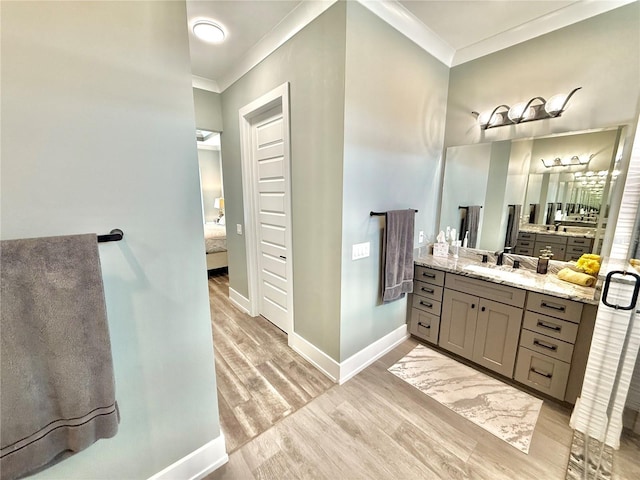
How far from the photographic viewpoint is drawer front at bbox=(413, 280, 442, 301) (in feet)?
7.73

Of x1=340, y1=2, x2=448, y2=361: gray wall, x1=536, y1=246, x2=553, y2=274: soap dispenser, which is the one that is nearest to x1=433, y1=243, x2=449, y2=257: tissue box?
x1=340, y1=2, x2=448, y2=361: gray wall

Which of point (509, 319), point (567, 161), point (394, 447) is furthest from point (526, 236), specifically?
point (394, 447)

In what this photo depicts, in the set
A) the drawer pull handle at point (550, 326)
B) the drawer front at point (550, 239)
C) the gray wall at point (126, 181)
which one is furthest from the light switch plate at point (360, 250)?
the drawer front at point (550, 239)

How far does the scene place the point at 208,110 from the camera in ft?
9.89

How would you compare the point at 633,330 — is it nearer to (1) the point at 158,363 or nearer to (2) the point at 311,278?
(2) the point at 311,278

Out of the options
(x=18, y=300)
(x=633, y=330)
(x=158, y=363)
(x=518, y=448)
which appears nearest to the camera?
(x=18, y=300)

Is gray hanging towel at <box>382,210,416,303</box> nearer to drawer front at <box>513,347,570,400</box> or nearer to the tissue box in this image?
the tissue box

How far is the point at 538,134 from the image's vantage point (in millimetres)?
2119

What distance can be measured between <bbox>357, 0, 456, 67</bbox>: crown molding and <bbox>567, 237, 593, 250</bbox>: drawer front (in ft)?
6.32

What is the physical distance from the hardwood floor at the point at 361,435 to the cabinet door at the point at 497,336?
355mm

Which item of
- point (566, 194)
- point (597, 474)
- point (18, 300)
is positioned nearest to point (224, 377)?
point (18, 300)

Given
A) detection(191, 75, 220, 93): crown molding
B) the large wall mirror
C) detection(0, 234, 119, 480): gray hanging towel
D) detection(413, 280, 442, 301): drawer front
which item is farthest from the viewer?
detection(191, 75, 220, 93): crown molding

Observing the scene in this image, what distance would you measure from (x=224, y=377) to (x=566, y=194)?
3.20m

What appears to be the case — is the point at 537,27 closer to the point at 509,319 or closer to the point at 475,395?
the point at 509,319
